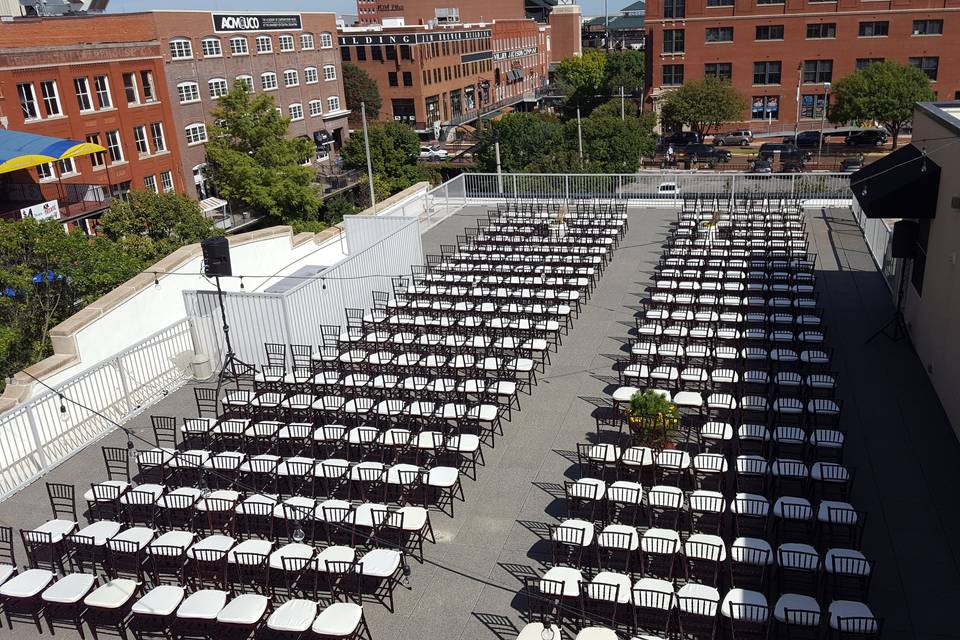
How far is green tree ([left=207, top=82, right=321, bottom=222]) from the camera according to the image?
42.7m

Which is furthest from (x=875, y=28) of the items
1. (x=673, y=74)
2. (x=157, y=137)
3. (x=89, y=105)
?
(x=89, y=105)

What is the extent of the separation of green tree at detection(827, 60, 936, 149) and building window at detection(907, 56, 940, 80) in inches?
257

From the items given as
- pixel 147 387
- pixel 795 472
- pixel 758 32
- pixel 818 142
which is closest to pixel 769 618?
pixel 795 472

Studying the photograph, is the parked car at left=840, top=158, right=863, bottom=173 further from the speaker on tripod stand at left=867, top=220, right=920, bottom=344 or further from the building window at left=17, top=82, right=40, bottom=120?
the building window at left=17, top=82, right=40, bottom=120

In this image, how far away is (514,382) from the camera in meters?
13.3

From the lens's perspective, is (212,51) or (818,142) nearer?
(212,51)

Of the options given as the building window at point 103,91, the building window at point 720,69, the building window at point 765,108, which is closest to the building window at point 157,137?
the building window at point 103,91

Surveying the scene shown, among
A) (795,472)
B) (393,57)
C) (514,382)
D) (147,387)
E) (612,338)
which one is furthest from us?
(393,57)

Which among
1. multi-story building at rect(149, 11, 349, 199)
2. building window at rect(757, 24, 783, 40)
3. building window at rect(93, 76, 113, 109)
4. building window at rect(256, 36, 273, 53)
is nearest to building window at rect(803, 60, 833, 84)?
building window at rect(757, 24, 783, 40)

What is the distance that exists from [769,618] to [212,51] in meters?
54.5

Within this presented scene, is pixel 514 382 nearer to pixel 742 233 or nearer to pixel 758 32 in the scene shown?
pixel 742 233

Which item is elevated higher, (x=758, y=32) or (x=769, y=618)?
(x=758, y=32)

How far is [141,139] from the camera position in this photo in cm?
4638

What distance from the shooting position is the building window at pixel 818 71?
63719 mm
